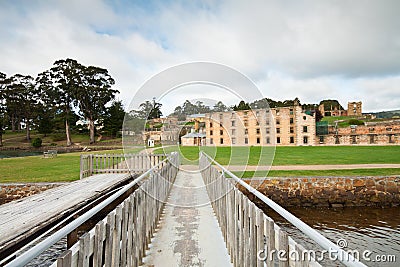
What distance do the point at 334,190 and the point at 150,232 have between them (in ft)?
27.3

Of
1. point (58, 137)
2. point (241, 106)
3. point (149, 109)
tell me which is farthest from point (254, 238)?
point (58, 137)

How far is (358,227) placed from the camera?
7.68 m

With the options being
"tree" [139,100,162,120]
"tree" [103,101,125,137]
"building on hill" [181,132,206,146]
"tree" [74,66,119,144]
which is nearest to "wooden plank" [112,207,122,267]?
"tree" [139,100,162,120]

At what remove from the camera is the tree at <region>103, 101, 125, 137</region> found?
43188 mm

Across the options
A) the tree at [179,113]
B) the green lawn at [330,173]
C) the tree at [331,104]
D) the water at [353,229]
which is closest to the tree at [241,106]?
the tree at [179,113]

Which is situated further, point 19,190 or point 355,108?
point 355,108

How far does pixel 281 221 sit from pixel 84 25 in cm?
1658

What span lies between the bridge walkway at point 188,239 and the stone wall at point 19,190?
4.94 metres

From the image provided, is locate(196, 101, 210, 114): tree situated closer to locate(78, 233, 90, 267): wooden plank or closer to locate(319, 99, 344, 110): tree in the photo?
locate(78, 233, 90, 267): wooden plank

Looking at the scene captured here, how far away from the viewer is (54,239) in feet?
4.09

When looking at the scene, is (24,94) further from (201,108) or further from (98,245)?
(98,245)

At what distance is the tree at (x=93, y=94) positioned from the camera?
4419 centimetres

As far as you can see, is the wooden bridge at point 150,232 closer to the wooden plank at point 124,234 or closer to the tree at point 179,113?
the wooden plank at point 124,234

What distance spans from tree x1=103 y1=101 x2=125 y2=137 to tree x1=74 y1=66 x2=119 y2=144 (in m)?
1.38
